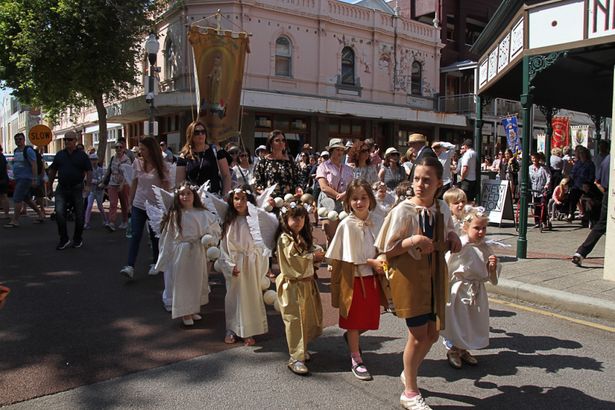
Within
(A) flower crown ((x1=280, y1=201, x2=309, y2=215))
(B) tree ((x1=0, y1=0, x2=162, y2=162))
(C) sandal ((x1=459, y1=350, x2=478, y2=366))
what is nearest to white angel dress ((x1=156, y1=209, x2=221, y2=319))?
(A) flower crown ((x1=280, y1=201, x2=309, y2=215))

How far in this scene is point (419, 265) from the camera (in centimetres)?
329

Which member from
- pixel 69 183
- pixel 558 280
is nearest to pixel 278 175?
pixel 558 280

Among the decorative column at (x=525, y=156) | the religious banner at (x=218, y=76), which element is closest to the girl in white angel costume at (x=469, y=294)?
the decorative column at (x=525, y=156)

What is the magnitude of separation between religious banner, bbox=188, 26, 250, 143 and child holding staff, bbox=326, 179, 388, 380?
1094cm

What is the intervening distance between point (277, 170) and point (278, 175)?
62mm

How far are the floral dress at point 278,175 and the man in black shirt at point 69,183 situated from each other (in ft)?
13.7

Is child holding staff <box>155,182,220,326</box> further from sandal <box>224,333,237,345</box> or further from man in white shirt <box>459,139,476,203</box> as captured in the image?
man in white shirt <box>459,139,476,203</box>

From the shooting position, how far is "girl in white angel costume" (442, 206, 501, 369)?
4082mm

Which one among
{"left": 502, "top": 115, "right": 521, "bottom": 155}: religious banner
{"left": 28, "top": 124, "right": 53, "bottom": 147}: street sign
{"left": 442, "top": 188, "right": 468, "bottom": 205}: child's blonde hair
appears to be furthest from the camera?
{"left": 28, "top": 124, "right": 53, "bottom": 147}: street sign

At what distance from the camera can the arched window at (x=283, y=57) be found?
23.0 metres

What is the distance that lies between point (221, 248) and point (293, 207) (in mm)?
916

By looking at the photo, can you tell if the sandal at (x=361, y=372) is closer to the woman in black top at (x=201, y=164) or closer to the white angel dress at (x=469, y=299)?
the white angel dress at (x=469, y=299)

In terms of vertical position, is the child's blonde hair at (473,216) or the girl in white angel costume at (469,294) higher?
the child's blonde hair at (473,216)

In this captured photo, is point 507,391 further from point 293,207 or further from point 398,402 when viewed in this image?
point 293,207
